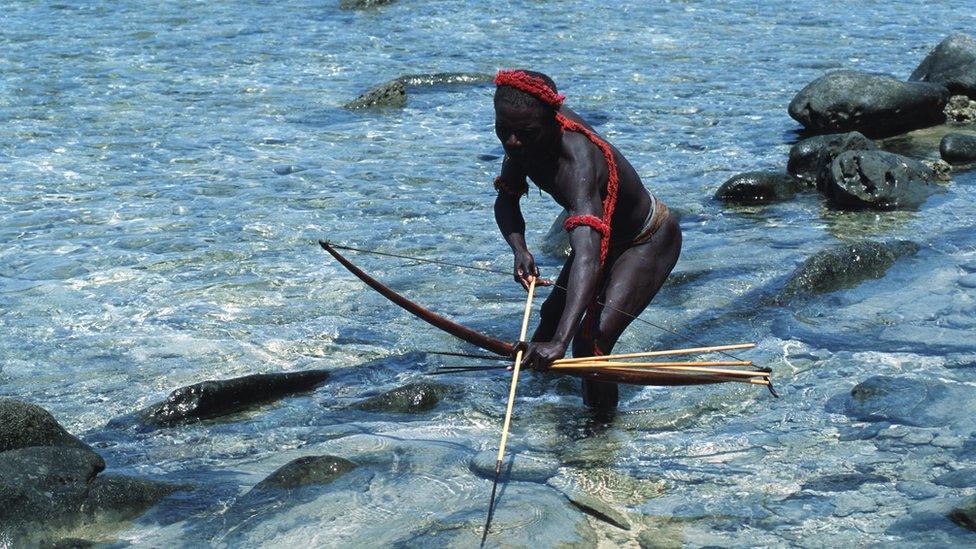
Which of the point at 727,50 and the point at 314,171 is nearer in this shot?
the point at 314,171

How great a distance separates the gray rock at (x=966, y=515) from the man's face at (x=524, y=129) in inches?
98.8

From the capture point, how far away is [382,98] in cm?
1653

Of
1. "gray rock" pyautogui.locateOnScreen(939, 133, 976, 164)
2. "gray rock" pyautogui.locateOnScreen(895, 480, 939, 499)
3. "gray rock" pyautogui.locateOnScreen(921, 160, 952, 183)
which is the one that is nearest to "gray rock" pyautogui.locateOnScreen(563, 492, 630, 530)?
"gray rock" pyautogui.locateOnScreen(895, 480, 939, 499)

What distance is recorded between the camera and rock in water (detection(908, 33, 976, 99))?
50.6 feet

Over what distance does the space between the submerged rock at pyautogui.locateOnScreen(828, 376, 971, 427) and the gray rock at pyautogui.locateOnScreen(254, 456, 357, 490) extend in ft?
9.72

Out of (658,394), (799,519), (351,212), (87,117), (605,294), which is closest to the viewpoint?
(799,519)

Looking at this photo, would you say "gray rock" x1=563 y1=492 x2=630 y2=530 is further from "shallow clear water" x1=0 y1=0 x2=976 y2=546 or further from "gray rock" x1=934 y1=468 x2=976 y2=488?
"gray rock" x1=934 y1=468 x2=976 y2=488

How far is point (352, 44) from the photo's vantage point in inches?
810

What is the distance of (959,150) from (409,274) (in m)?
6.55

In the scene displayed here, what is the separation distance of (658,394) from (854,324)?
6.15ft

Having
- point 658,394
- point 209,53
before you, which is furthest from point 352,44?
point 658,394

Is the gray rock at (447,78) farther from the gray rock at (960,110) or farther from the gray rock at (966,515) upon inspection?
the gray rock at (966,515)

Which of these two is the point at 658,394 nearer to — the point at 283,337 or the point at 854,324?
the point at 854,324

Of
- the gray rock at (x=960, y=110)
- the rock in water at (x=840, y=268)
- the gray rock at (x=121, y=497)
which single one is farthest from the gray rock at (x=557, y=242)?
the gray rock at (x=960, y=110)
